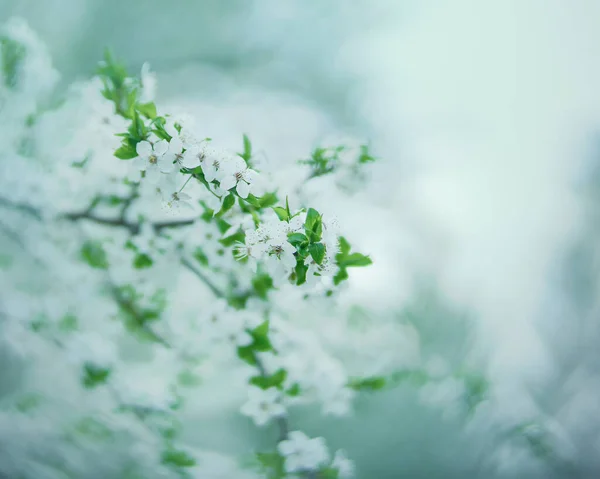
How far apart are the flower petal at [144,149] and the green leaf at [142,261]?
Result: 51 centimetres

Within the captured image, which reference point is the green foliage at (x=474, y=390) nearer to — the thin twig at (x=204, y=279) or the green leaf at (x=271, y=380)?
the green leaf at (x=271, y=380)

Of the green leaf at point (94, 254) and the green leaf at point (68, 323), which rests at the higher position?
the green leaf at point (94, 254)

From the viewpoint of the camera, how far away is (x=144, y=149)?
2.98 ft

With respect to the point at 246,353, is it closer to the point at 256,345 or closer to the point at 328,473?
the point at 256,345

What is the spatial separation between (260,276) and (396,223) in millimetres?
2257

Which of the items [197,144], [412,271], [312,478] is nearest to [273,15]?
[412,271]

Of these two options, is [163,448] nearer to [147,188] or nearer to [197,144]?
[147,188]

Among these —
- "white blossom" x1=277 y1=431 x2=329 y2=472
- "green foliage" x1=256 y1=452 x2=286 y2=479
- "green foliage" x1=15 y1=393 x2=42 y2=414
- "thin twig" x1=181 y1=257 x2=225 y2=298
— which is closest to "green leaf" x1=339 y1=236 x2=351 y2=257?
"thin twig" x1=181 y1=257 x2=225 y2=298

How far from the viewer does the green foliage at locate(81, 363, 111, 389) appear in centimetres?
149

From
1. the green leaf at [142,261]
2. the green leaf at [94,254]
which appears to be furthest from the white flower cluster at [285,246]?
the green leaf at [94,254]

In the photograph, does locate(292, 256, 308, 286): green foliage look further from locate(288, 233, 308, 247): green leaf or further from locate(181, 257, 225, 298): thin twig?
locate(181, 257, 225, 298): thin twig

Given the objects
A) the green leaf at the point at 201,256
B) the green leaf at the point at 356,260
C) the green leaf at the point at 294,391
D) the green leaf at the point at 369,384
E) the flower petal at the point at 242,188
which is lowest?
the green leaf at the point at 294,391

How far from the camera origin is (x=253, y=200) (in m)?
0.92

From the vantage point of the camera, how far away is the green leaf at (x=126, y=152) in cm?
93
